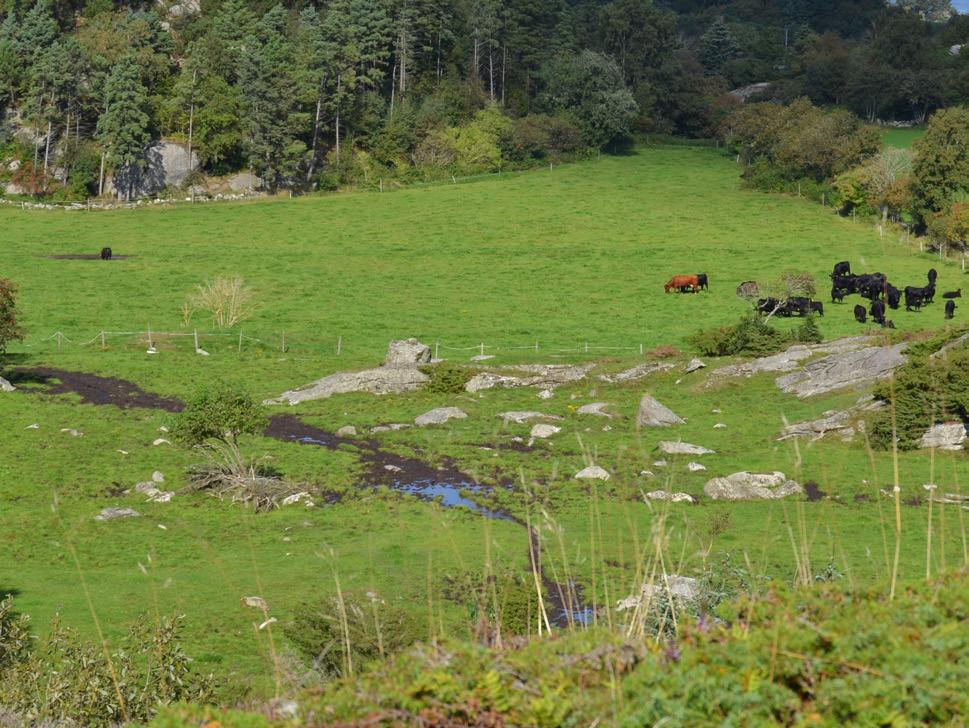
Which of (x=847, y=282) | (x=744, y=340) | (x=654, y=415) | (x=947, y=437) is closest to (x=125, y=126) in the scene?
(x=847, y=282)

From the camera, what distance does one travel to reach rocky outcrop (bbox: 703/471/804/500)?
115ft

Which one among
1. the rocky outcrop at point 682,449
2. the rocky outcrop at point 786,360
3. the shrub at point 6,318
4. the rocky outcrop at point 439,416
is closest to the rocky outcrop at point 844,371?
the rocky outcrop at point 786,360

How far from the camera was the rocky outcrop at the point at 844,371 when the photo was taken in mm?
45000

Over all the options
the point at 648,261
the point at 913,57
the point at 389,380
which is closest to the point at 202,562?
the point at 389,380

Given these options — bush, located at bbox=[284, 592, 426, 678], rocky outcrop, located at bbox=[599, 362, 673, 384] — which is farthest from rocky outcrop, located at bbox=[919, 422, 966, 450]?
bush, located at bbox=[284, 592, 426, 678]

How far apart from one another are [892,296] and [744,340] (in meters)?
18.8

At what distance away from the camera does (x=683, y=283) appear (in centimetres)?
7656

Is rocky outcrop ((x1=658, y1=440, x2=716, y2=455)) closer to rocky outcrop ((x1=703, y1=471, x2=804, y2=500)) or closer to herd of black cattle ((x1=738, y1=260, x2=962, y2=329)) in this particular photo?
rocky outcrop ((x1=703, y1=471, x2=804, y2=500))

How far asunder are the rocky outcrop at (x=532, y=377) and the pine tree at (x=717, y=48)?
131 m

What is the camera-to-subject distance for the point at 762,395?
4784cm

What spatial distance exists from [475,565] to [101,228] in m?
77.9

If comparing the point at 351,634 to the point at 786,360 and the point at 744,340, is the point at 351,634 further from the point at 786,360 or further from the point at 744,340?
the point at 744,340

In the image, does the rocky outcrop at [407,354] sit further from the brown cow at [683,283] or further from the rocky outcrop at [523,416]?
the brown cow at [683,283]

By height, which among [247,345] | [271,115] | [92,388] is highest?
[271,115]
